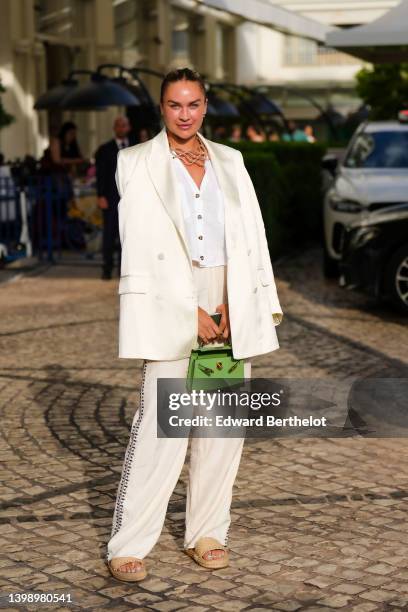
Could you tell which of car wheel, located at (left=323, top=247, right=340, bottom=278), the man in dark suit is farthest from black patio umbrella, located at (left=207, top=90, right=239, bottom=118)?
the man in dark suit

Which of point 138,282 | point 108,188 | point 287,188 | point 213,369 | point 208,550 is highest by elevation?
point 138,282

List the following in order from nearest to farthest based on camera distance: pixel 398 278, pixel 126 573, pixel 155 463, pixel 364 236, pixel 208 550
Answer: pixel 155 463 < pixel 126 573 < pixel 208 550 < pixel 398 278 < pixel 364 236

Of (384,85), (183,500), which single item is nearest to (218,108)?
(384,85)

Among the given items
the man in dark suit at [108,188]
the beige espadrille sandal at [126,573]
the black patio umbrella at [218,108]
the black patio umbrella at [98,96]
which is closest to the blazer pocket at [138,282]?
Result: the beige espadrille sandal at [126,573]

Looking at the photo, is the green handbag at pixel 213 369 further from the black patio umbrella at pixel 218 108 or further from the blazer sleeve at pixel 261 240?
the black patio umbrella at pixel 218 108

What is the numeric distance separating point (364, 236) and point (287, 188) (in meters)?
6.50

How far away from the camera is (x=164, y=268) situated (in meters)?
4.59

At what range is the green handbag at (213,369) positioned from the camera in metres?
4.65

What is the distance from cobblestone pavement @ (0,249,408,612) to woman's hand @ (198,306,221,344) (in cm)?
90

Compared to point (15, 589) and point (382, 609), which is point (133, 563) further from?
point (382, 609)

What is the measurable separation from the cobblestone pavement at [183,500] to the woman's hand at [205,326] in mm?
900

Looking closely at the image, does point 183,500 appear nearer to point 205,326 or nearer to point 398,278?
point 205,326

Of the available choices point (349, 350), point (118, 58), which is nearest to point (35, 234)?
point (349, 350)

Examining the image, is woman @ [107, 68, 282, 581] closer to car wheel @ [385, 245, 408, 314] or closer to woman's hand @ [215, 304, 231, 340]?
woman's hand @ [215, 304, 231, 340]
